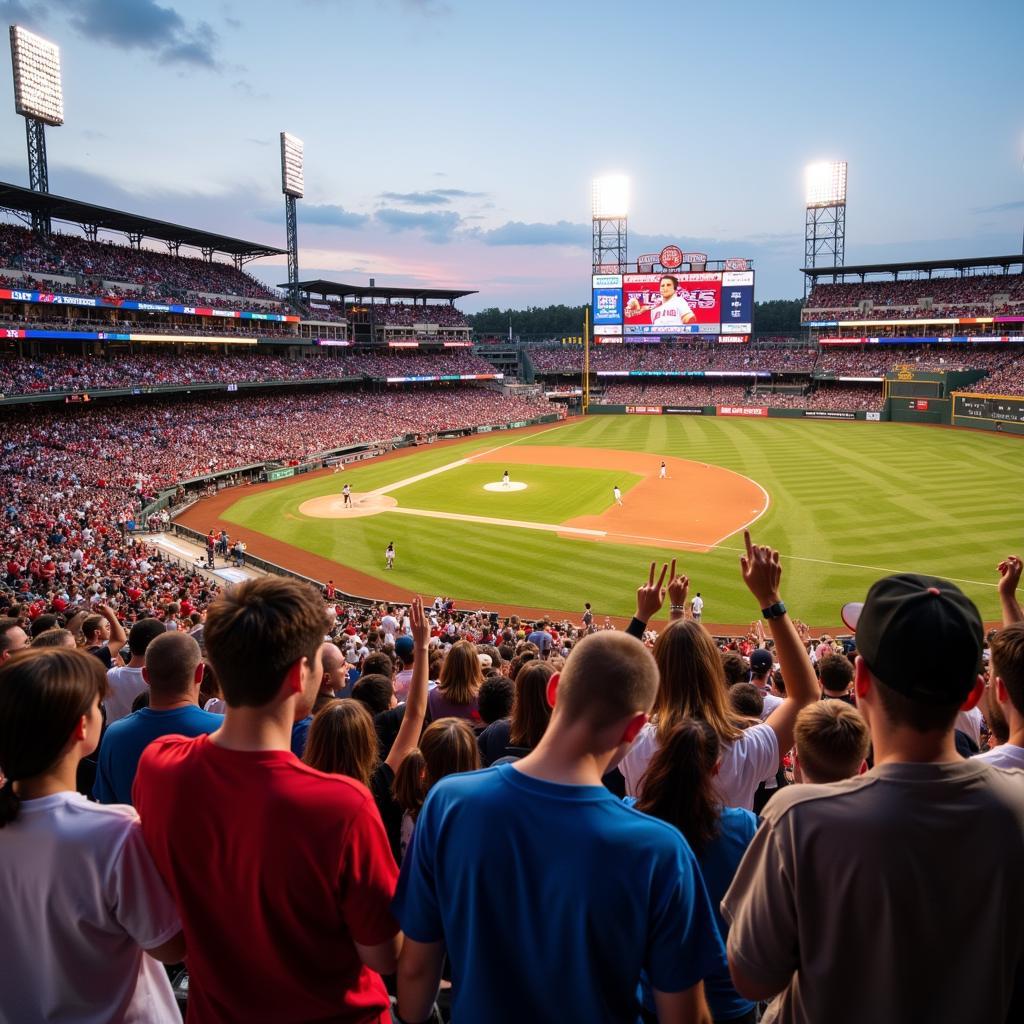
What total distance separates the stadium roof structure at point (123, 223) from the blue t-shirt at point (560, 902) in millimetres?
52284

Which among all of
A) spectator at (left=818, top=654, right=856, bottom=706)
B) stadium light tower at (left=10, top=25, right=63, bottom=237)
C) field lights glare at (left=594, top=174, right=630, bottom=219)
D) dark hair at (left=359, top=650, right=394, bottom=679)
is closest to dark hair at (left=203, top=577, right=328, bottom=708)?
spectator at (left=818, top=654, right=856, bottom=706)

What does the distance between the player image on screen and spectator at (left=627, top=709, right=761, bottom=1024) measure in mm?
85689

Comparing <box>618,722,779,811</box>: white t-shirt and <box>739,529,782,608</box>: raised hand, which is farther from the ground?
<box>739,529,782,608</box>: raised hand

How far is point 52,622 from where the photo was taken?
912cm

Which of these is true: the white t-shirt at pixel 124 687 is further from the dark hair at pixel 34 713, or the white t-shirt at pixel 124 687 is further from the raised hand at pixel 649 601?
the raised hand at pixel 649 601

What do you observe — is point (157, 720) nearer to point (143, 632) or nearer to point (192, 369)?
point (143, 632)

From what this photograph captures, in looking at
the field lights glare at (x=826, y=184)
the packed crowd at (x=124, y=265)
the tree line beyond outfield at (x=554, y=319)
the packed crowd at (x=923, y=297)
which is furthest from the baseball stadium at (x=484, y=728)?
the tree line beyond outfield at (x=554, y=319)

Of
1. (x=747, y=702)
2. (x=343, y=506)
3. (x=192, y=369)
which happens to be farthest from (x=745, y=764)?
(x=192, y=369)

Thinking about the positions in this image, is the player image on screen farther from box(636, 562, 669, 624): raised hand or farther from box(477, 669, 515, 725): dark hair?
box(636, 562, 669, 624): raised hand

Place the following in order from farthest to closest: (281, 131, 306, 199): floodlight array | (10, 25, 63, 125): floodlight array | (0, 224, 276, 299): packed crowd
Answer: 1. (281, 131, 306, 199): floodlight array
2. (0, 224, 276, 299): packed crowd
3. (10, 25, 63, 125): floodlight array

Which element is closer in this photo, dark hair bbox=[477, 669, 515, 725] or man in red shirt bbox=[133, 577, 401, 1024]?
man in red shirt bbox=[133, 577, 401, 1024]

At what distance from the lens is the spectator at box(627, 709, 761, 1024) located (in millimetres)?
3020

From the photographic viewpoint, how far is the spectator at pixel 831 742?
3.31 m

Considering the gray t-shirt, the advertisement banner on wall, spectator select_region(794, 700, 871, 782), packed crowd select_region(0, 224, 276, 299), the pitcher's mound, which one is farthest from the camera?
the advertisement banner on wall
